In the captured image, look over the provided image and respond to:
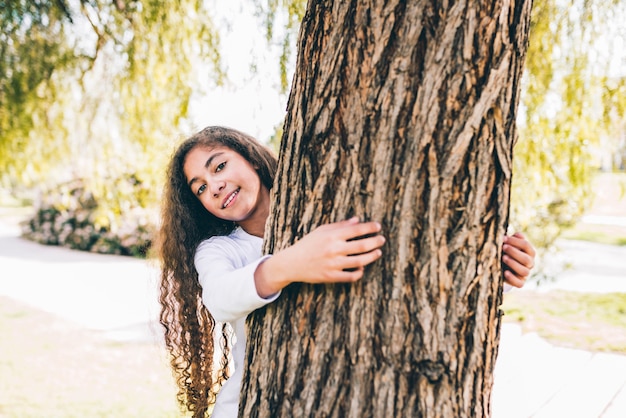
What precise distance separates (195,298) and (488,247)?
1133 mm

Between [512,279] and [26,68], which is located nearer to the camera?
[512,279]

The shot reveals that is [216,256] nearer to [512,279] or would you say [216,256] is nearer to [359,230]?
[359,230]

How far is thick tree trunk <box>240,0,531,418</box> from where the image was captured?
51.5 inches

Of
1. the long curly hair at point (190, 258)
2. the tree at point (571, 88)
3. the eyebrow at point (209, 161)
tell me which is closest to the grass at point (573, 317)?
the tree at point (571, 88)

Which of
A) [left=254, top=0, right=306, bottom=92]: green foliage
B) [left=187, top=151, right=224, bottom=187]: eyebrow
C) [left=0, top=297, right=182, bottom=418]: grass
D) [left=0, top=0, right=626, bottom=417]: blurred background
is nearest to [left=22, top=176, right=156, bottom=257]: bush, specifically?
[left=0, top=297, right=182, bottom=418]: grass

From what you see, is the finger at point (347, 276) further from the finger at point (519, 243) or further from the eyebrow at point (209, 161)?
the eyebrow at point (209, 161)

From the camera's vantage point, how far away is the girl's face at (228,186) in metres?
2.02

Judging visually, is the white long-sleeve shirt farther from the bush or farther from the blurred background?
the bush

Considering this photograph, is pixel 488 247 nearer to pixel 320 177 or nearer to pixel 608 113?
pixel 320 177

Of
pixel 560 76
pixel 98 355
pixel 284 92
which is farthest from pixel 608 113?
pixel 98 355

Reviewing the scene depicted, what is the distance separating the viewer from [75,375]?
5242 millimetres

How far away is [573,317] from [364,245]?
653 cm

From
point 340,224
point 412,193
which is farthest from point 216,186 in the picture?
point 412,193

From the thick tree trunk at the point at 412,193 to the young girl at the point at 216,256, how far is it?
0.14 metres
